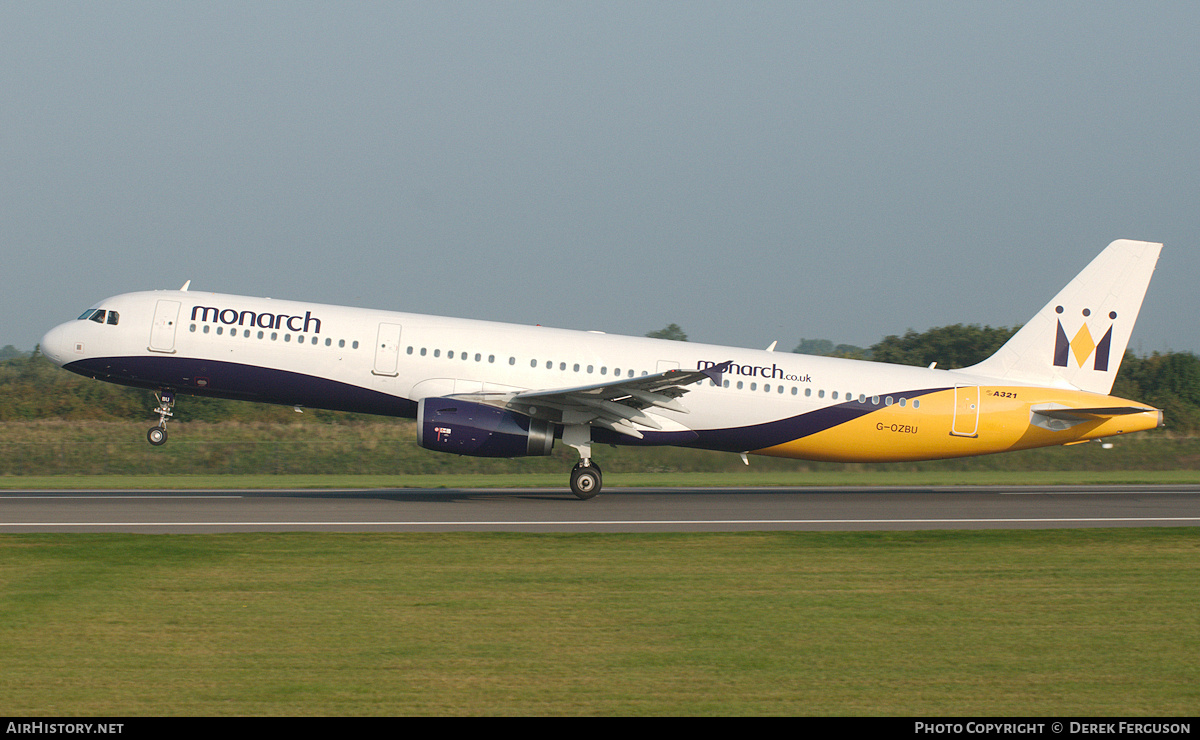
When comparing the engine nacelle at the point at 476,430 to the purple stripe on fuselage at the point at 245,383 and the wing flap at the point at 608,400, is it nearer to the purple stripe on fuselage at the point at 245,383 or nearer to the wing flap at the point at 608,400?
the wing flap at the point at 608,400

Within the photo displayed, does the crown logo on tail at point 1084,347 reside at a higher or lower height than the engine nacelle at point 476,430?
higher

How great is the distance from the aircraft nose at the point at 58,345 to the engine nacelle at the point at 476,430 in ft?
30.5

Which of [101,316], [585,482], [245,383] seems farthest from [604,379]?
[101,316]

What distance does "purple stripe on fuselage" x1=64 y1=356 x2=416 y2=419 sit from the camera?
24359mm

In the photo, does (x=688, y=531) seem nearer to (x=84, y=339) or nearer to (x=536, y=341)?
(x=536, y=341)

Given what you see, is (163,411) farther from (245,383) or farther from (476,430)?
(476,430)

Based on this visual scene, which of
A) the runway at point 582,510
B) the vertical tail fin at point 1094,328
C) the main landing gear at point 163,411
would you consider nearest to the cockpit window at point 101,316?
the main landing gear at point 163,411

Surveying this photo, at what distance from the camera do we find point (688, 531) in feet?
62.5

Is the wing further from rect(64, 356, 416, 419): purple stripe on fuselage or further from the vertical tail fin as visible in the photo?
the vertical tail fin

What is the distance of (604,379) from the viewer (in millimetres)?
25203

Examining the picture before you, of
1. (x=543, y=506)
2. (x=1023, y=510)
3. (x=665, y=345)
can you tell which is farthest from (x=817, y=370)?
(x=543, y=506)

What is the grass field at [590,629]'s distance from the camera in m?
8.19
